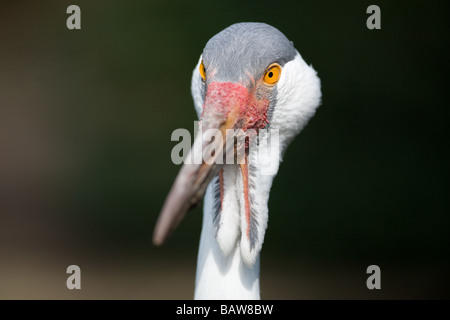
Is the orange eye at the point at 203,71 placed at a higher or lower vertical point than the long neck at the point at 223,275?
higher

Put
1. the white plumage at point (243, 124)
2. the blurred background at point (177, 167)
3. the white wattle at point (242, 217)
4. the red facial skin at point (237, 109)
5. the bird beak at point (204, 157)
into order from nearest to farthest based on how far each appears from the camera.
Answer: the bird beak at point (204, 157) → the red facial skin at point (237, 109) → the white plumage at point (243, 124) → the white wattle at point (242, 217) → the blurred background at point (177, 167)

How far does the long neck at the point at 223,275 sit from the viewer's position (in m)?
2.80

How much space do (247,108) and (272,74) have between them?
0.26 m

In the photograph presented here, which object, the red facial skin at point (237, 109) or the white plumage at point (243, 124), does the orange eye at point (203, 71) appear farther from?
the red facial skin at point (237, 109)

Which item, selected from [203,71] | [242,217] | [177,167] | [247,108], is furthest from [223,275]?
[177,167]

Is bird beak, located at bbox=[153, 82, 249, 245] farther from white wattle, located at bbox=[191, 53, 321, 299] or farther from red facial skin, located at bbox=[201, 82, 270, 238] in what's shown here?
white wattle, located at bbox=[191, 53, 321, 299]

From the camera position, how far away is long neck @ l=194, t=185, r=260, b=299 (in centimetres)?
280

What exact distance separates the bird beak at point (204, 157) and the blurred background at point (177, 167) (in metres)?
3.94

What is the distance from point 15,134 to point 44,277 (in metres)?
1.95

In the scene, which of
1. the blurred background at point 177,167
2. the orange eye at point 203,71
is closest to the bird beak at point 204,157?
the orange eye at point 203,71

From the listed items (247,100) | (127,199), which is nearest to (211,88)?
(247,100)

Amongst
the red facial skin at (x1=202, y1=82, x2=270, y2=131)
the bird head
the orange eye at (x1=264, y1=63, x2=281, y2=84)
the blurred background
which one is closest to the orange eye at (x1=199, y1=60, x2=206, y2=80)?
the bird head

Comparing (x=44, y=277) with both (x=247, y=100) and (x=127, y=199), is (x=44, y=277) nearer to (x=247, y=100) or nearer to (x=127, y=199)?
(x=127, y=199)

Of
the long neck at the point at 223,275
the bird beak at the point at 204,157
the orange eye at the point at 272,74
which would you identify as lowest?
the long neck at the point at 223,275
